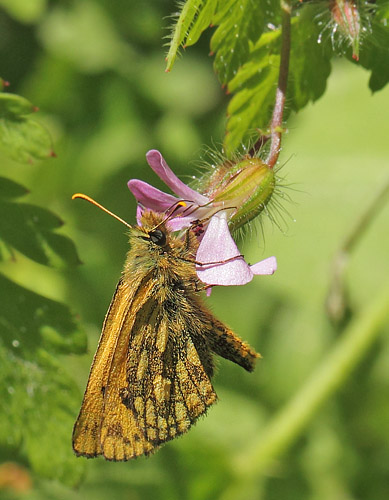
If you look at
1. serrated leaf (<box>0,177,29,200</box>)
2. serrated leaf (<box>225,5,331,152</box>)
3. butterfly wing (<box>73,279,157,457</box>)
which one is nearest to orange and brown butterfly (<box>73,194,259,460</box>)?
butterfly wing (<box>73,279,157,457</box>)

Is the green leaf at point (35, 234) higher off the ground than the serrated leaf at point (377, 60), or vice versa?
the serrated leaf at point (377, 60)

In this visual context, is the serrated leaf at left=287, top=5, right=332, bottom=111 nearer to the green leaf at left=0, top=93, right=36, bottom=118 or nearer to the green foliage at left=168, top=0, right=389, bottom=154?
the green foliage at left=168, top=0, right=389, bottom=154

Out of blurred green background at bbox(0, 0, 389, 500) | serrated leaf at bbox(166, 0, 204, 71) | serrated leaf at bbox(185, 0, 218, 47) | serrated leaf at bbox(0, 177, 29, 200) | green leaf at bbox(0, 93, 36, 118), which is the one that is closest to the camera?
serrated leaf at bbox(166, 0, 204, 71)

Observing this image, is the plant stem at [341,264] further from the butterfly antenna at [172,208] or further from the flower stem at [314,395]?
the butterfly antenna at [172,208]

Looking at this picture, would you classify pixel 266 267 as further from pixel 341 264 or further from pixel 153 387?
pixel 341 264

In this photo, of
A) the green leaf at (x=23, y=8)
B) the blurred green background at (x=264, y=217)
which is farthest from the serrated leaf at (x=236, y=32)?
the green leaf at (x=23, y=8)

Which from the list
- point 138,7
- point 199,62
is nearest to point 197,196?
point 138,7
